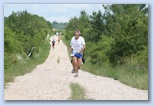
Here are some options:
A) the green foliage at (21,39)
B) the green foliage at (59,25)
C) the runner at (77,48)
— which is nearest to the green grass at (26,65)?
the green foliage at (21,39)

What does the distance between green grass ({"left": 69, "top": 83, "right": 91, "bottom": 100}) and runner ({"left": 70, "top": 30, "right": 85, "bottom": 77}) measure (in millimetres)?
890

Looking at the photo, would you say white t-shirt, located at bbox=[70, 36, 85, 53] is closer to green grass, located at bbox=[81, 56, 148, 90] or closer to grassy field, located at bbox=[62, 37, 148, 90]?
grassy field, located at bbox=[62, 37, 148, 90]

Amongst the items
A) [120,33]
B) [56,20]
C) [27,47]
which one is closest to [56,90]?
[56,20]

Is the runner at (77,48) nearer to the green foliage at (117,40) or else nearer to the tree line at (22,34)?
the green foliage at (117,40)

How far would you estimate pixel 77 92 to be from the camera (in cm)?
855

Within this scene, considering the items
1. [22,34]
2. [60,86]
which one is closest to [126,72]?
[60,86]

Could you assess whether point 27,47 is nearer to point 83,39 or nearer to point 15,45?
point 15,45

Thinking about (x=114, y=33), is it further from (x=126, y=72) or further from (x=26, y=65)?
(x=26, y=65)

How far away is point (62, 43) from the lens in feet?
32.9

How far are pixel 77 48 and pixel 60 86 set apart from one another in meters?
1.06

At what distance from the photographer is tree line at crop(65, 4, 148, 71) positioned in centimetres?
971

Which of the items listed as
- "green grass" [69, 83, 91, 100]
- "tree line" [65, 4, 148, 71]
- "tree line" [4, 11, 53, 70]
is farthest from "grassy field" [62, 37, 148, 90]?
"green grass" [69, 83, 91, 100]

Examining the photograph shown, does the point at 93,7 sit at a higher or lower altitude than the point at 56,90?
higher

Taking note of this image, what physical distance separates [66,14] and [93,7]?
1.47 ft
